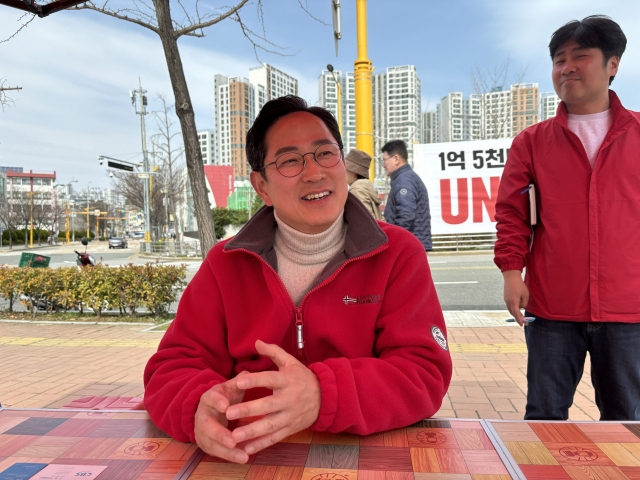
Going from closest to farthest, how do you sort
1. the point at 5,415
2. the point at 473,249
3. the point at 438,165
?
the point at 5,415
the point at 438,165
the point at 473,249

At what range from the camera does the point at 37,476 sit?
3.08ft

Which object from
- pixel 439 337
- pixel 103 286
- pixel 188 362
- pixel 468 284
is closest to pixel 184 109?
pixel 188 362

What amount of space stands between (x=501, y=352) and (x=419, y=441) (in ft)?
12.6

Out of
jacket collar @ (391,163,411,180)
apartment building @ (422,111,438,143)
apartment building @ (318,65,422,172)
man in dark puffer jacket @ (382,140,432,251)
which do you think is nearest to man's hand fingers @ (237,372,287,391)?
man in dark puffer jacket @ (382,140,432,251)

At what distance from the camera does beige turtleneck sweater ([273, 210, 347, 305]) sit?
149cm

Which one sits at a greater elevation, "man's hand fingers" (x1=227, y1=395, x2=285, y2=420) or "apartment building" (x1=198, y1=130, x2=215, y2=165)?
"apartment building" (x1=198, y1=130, x2=215, y2=165)

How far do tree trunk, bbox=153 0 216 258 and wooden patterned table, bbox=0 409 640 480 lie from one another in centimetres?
254

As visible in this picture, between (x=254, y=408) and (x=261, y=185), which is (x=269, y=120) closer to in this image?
(x=261, y=185)

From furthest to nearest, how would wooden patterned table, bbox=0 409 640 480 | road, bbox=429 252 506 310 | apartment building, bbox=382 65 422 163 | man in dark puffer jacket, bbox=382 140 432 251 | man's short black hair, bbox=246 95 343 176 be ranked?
apartment building, bbox=382 65 422 163 < road, bbox=429 252 506 310 < man in dark puffer jacket, bbox=382 140 432 251 < man's short black hair, bbox=246 95 343 176 < wooden patterned table, bbox=0 409 640 480

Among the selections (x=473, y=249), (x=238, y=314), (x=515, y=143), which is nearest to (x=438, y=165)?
(x=515, y=143)

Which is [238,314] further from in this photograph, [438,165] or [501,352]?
[438,165]

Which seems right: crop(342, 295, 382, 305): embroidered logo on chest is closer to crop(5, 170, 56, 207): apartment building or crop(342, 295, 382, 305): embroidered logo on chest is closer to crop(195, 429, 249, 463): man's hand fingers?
crop(195, 429, 249, 463): man's hand fingers

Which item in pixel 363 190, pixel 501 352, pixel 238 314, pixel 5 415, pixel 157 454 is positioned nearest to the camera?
pixel 157 454

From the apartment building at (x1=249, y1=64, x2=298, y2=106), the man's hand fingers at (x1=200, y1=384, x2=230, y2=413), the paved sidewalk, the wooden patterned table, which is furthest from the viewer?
the paved sidewalk
